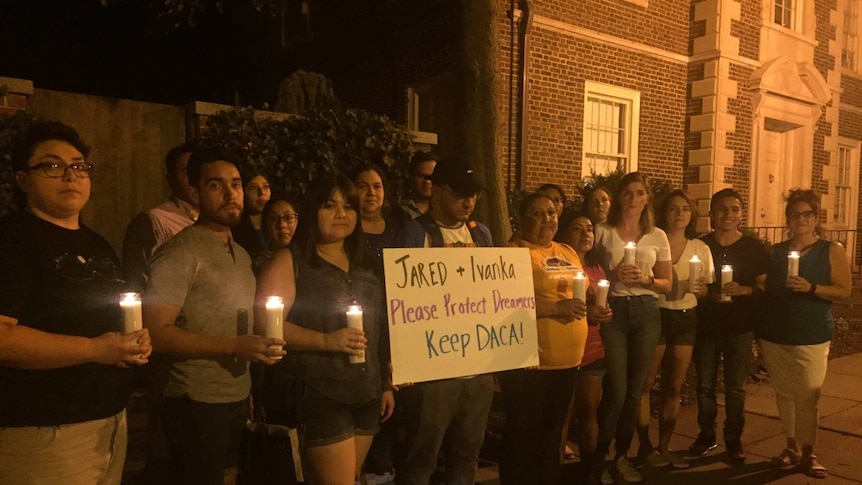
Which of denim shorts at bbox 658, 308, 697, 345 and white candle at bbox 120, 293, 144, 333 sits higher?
white candle at bbox 120, 293, 144, 333

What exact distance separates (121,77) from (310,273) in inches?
631

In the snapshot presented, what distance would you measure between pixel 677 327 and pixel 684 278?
A: 0.37m

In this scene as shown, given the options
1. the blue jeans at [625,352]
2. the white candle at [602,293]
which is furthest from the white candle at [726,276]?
the white candle at [602,293]

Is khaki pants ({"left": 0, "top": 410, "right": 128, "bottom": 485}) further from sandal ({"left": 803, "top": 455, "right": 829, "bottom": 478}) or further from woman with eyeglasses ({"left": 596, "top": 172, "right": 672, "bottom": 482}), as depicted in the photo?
sandal ({"left": 803, "top": 455, "right": 829, "bottom": 478})

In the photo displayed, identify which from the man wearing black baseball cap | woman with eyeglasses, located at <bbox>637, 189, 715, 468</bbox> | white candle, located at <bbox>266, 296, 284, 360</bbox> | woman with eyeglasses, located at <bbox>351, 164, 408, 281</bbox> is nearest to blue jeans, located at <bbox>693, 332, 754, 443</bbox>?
woman with eyeglasses, located at <bbox>637, 189, 715, 468</bbox>

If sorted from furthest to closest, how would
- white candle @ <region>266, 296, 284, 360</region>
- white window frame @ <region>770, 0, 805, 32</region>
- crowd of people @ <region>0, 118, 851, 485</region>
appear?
white window frame @ <region>770, 0, 805, 32</region> → white candle @ <region>266, 296, 284, 360</region> → crowd of people @ <region>0, 118, 851, 485</region>

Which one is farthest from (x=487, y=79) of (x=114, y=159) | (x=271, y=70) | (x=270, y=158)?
(x=271, y=70)

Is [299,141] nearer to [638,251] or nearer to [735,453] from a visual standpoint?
[638,251]

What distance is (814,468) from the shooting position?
4625mm

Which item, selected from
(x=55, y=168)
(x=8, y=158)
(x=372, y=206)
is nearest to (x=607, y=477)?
(x=372, y=206)

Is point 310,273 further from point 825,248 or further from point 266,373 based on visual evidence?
point 825,248

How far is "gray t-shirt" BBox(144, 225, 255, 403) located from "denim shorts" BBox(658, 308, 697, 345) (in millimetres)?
3183

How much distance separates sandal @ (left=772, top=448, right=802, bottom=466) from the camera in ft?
15.6

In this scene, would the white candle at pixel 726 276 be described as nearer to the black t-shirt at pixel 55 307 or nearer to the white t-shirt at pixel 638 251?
the white t-shirt at pixel 638 251
